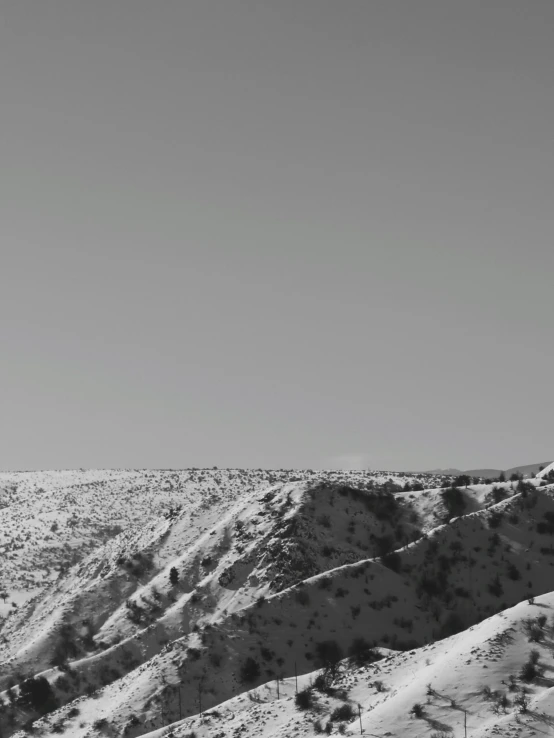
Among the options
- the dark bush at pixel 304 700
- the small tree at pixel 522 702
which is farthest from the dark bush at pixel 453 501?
the small tree at pixel 522 702

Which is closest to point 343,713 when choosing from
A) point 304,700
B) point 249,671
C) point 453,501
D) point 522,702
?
point 304,700

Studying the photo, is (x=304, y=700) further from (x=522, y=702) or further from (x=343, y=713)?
(x=522, y=702)

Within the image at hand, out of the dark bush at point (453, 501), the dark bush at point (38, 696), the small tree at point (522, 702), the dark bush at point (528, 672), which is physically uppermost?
the dark bush at point (453, 501)

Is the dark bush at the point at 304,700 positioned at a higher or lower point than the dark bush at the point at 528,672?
lower

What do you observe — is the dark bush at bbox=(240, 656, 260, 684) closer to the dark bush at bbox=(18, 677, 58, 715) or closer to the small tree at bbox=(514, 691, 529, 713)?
the dark bush at bbox=(18, 677, 58, 715)

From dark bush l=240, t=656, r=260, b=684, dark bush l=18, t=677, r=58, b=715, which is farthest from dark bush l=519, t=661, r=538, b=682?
dark bush l=18, t=677, r=58, b=715

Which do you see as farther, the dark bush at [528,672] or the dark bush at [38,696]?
the dark bush at [38,696]

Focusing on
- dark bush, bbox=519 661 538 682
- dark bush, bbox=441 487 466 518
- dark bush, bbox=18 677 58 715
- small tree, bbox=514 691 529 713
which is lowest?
dark bush, bbox=18 677 58 715

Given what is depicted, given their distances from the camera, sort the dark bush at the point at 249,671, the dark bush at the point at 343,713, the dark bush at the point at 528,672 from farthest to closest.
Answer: the dark bush at the point at 249,671 → the dark bush at the point at 343,713 → the dark bush at the point at 528,672

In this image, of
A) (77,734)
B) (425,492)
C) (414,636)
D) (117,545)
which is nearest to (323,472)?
(117,545)

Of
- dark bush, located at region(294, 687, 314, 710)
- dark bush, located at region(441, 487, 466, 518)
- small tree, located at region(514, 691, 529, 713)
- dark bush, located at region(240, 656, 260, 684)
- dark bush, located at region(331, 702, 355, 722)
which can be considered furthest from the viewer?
dark bush, located at region(441, 487, 466, 518)

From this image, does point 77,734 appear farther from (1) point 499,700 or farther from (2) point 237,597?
(1) point 499,700

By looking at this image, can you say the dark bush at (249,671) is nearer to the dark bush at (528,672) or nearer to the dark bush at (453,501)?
the dark bush at (528,672)

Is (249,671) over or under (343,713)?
over
